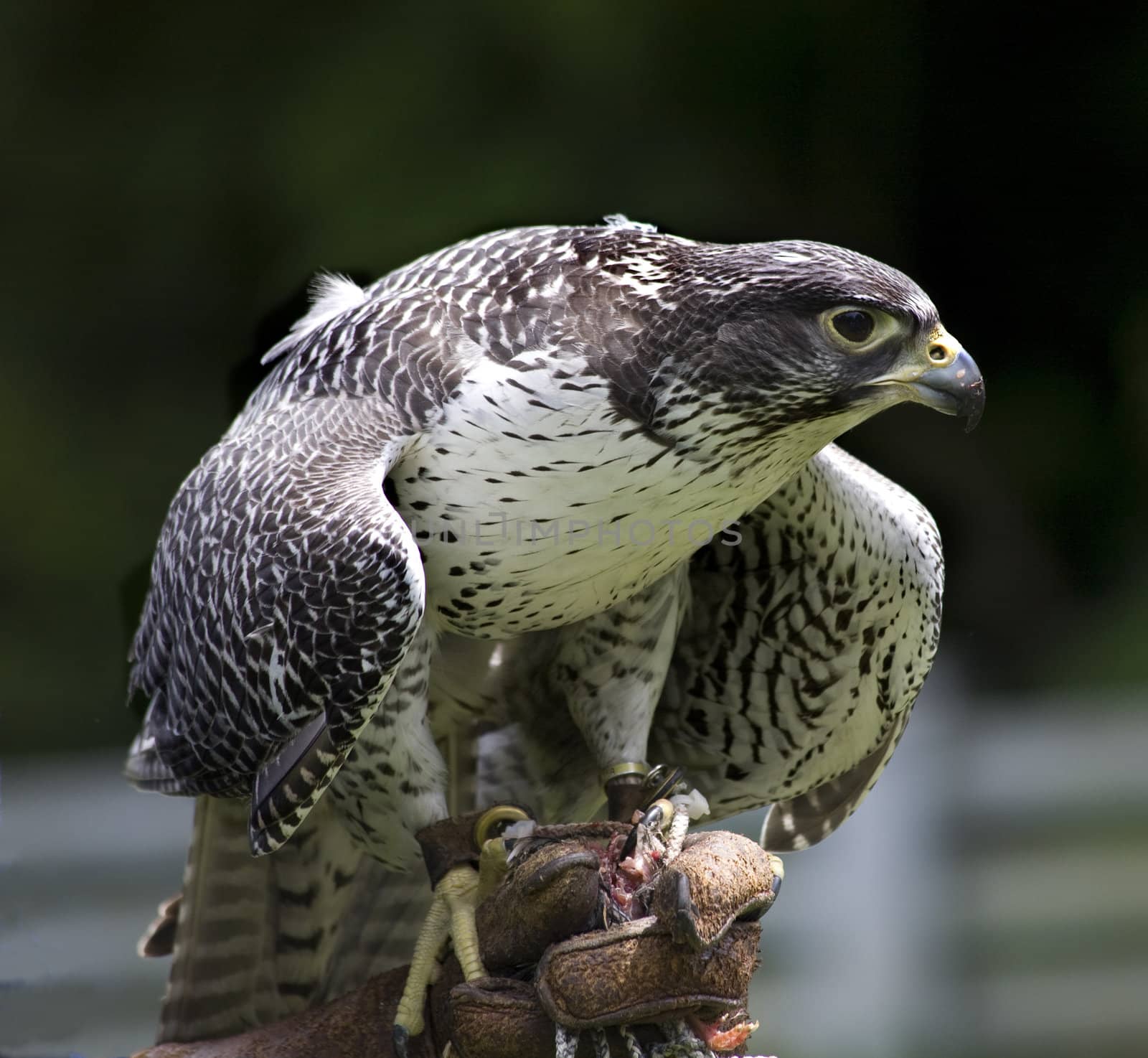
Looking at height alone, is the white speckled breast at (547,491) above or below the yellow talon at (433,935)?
above

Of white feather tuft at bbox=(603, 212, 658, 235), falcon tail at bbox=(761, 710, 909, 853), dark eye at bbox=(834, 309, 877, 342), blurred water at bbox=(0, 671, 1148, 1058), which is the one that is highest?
white feather tuft at bbox=(603, 212, 658, 235)

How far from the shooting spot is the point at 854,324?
50.1 inches

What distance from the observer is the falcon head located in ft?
4.16

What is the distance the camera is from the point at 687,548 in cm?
148

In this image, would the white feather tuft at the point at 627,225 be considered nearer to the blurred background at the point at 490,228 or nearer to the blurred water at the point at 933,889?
the blurred background at the point at 490,228

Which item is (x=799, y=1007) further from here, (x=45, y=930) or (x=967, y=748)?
(x=45, y=930)

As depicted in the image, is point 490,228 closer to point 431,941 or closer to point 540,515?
point 540,515

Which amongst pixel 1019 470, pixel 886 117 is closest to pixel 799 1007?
pixel 1019 470

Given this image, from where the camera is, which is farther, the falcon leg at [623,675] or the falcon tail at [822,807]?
the falcon tail at [822,807]

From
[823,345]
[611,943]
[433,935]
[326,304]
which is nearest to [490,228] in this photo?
[326,304]

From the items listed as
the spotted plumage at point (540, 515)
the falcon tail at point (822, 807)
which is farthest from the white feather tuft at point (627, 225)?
the falcon tail at point (822, 807)

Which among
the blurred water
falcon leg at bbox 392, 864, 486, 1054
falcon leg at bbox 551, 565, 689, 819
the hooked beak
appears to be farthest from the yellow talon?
the blurred water

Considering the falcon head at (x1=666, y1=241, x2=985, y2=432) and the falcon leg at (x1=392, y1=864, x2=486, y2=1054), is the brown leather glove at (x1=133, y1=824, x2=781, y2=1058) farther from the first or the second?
the falcon head at (x1=666, y1=241, x2=985, y2=432)

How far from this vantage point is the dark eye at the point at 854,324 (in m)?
1.27
